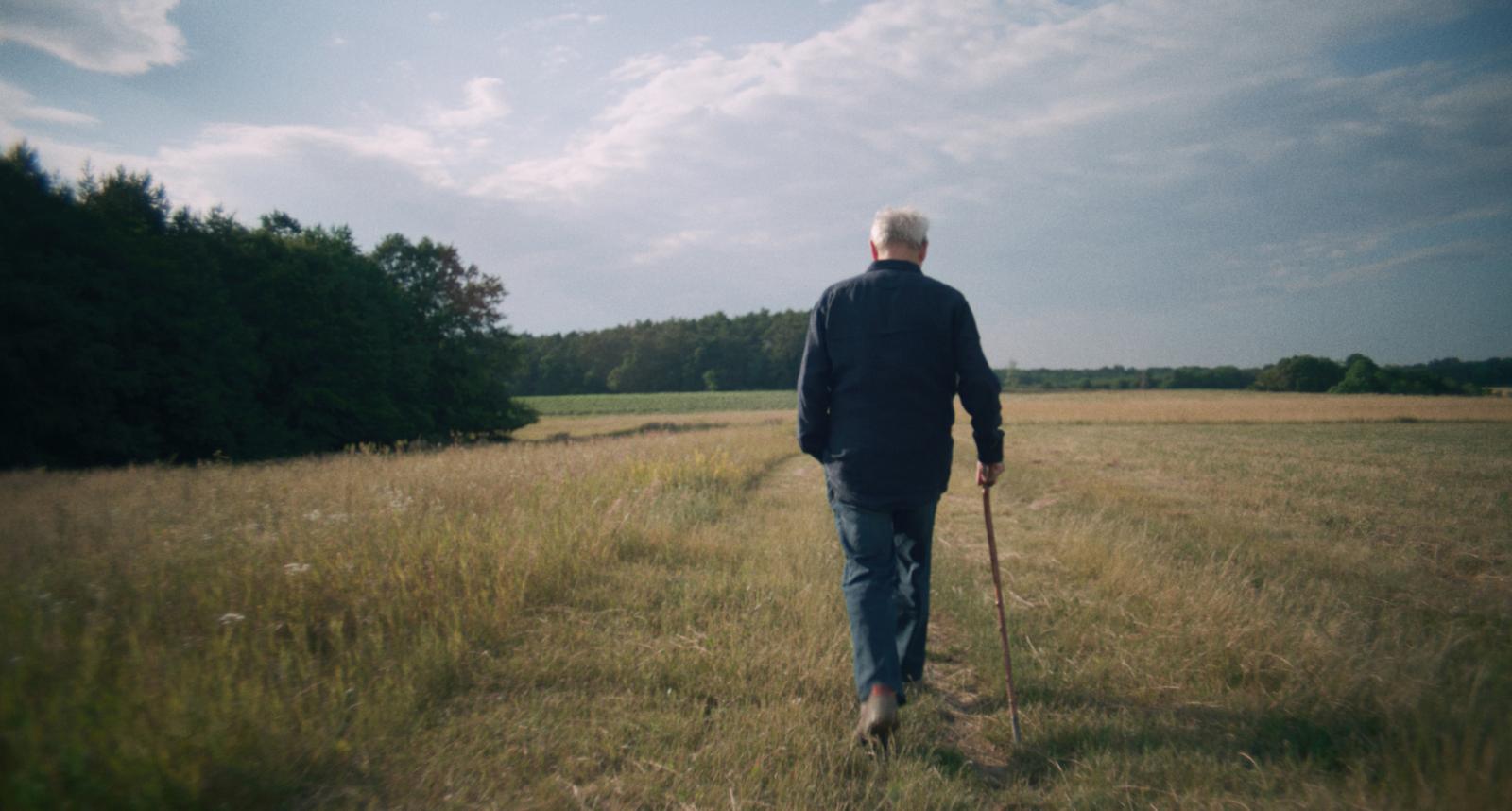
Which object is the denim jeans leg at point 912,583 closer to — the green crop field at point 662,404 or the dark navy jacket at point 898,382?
the dark navy jacket at point 898,382

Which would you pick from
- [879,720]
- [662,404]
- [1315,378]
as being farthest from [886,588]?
[1315,378]

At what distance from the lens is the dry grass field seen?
212 cm

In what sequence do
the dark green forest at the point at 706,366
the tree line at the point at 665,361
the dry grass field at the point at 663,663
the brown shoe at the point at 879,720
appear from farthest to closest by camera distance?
the tree line at the point at 665,361 < the dark green forest at the point at 706,366 < the brown shoe at the point at 879,720 < the dry grass field at the point at 663,663

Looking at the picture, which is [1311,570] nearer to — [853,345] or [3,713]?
[853,345]

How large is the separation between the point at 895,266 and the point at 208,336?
25.6 m

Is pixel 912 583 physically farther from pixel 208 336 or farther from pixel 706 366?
pixel 706 366

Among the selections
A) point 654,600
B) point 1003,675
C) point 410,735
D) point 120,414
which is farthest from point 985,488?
point 120,414

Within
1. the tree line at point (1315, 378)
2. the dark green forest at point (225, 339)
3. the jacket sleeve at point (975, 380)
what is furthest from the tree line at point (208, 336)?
the tree line at point (1315, 378)

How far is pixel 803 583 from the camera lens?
4.46 m

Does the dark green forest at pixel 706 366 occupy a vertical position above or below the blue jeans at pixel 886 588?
above

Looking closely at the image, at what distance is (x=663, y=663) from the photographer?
3205 mm

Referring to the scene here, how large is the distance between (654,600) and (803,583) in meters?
1.09

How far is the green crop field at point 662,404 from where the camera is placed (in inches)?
2309

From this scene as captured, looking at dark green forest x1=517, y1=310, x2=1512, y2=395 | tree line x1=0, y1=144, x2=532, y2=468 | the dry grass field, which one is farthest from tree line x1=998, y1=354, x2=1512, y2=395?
tree line x1=0, y1=144, x2=532, y2=468
